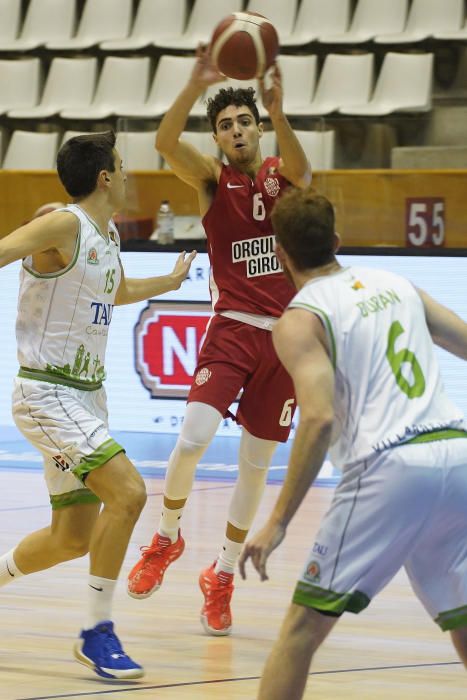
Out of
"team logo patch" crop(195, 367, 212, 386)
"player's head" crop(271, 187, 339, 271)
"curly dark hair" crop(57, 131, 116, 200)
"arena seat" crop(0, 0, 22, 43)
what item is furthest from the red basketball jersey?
"arena seat" crop(0, 0, 22, 43)

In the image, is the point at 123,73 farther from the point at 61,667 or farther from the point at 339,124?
the point at 61,667

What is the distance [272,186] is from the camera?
5.55 meters

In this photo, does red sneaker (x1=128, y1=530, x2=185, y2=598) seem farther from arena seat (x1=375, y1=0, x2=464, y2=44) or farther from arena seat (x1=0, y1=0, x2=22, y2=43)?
arena seat (x1=0, y1=0, x2=22, y2=43)

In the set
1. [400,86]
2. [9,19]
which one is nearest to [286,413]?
[400,86]

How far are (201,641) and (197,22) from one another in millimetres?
8620

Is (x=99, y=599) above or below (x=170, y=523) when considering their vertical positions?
above

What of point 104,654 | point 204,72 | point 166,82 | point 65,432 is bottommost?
point 104,654

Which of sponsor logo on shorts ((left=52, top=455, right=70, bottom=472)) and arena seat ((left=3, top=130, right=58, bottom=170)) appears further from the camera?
arena seat ((left=3, top=130, right=58, bottom=170))

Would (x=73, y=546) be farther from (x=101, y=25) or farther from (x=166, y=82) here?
(x=101, y=25)

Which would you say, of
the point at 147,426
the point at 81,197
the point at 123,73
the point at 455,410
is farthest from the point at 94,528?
the point at 123,73

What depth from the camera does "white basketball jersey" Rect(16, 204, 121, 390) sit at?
4.66 metres

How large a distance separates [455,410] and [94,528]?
5.00ft

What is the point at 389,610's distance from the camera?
18.3ft

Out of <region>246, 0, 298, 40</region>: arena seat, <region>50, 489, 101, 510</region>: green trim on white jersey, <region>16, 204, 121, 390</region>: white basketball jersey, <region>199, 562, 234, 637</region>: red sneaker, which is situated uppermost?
<region>246, 0, 298, 40</region>: arena seat
